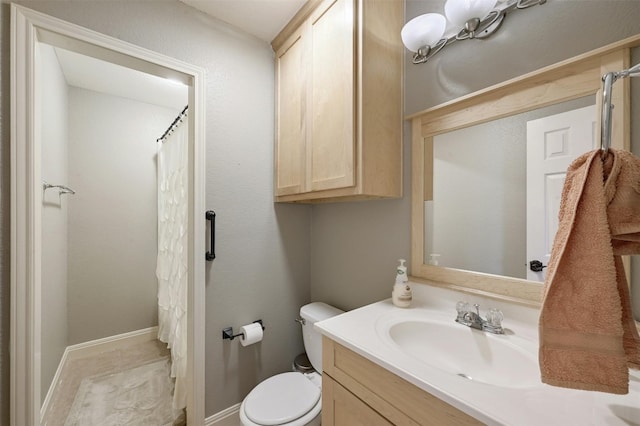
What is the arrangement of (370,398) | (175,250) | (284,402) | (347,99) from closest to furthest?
1. (370,398)
2. (347,99)
3. (284,402)
4. (175,250)

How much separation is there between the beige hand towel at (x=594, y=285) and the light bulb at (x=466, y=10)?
705 mm

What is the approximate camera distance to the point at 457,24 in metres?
0.95

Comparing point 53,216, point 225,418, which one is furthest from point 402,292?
point 53,216

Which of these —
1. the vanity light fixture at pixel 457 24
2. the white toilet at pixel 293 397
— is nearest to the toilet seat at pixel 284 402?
the white toilet at pixel 293 397

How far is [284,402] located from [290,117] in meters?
1.51

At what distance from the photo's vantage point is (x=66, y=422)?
1.54 m

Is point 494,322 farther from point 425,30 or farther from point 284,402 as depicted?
point 425,30

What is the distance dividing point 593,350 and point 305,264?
149cm

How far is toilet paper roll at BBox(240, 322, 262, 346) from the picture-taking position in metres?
1.46

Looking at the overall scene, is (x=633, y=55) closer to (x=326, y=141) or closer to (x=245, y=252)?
(x=326, y=141)

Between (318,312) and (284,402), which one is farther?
(318,312)

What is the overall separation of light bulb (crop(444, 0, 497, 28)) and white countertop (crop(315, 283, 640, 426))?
106cm

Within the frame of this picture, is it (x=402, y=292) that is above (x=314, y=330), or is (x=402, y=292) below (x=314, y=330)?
above

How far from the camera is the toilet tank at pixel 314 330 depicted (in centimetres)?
143
